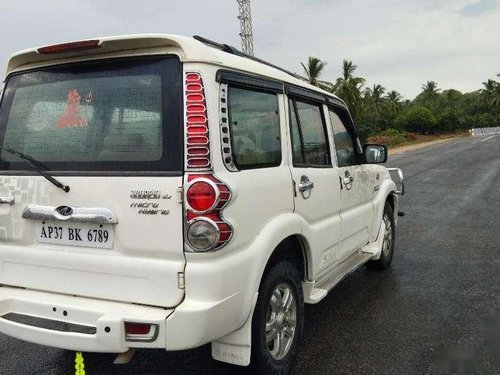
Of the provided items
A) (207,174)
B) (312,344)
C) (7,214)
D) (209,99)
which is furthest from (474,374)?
(7,214)

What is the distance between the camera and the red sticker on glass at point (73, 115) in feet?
9.66

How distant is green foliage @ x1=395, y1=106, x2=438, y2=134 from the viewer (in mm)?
57656

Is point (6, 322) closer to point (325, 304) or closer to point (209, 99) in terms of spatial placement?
point (209, 99)

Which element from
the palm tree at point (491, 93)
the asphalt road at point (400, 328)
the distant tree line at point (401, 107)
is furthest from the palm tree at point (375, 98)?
the asphalt road at point (400, 328)

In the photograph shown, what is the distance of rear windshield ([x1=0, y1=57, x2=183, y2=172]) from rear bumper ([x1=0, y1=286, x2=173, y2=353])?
2.49 feet

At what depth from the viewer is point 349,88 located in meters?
51.9

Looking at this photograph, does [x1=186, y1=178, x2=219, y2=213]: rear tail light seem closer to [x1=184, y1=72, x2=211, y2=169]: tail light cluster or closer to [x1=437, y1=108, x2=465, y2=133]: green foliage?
[x1=184, y1=72, x2=211, y2=169]: tail light cluster

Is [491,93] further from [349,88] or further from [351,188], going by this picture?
[351,188]

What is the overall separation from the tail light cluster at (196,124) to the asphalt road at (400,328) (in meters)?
1.43

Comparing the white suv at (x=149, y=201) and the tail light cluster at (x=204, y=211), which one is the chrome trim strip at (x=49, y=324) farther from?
the tail light cluster at (x=204, y=211)

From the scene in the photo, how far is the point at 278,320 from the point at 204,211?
1106mm

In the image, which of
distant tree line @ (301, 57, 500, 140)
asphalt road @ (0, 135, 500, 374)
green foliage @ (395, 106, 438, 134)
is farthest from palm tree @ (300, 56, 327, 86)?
asphalt road @ (0, 135, 500, 374)

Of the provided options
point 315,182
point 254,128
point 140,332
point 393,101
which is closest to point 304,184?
point 315,182

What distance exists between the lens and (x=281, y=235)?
3115 millimetres
